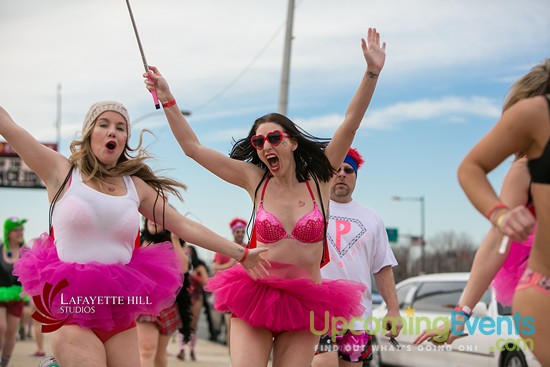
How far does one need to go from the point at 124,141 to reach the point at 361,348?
2.63 m

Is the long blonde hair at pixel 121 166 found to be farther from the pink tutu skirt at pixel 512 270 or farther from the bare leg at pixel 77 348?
the pink tutu skirt at pixel 512 270

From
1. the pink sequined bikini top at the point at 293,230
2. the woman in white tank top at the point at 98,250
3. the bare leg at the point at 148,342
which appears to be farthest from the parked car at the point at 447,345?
the woman in white tank top at the point at 98,250

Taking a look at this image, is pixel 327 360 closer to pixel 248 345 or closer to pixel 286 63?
pixel 248 345

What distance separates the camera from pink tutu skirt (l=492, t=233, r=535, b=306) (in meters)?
4.60

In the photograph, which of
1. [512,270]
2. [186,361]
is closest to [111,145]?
[512,270]

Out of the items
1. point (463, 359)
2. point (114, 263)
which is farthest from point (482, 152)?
point (463, 359)

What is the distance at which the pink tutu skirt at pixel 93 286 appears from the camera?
5.10m

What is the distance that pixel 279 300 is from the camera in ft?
17.9

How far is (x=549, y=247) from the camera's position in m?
3.57

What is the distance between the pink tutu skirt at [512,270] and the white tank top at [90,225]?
7.22ft

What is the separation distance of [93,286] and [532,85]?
2.74m

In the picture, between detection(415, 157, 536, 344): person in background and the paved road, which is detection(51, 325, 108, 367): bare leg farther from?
the paved road

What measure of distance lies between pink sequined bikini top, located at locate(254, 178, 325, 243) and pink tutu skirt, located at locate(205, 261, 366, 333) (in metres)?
0.19

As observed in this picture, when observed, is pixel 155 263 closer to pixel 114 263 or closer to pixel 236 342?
pixel 114 263
